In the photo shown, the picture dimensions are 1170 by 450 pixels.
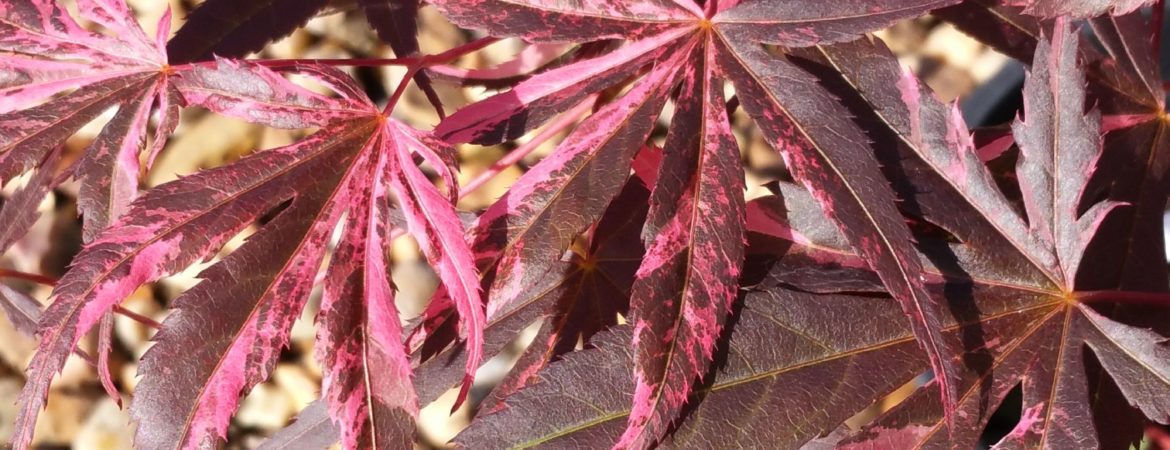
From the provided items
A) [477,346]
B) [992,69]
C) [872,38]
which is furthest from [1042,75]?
[992,69]

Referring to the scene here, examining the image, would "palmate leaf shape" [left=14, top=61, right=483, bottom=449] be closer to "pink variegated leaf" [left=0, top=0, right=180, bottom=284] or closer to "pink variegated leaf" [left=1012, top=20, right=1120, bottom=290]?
"pink variegated leaf" [left=0, top=0, right=180, bottom=284]

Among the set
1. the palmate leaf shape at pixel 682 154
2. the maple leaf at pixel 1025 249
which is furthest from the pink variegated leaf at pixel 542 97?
the maple leaf at pixel 1025 249

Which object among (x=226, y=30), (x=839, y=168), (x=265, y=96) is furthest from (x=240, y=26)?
(x=839, y=168)

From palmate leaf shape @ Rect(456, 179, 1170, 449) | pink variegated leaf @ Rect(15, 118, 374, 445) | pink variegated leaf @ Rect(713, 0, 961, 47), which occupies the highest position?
pink variegated leaf @ Rect(713, 0, 961, 47)

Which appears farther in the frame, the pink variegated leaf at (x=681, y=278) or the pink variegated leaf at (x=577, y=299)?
the pink variegated leaf at (x=577, y=299)

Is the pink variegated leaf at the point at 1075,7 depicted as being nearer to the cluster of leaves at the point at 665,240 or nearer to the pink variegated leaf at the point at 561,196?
the cluster of leaves at the point at 665,240

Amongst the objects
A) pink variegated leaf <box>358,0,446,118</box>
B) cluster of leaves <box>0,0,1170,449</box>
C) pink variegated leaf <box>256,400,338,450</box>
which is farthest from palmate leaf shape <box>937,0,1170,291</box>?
pink variegated leaf <box>256,400,338,450</box>

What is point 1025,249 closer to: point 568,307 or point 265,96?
point 568,307

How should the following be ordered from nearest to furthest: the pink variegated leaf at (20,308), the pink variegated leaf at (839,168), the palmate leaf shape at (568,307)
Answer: the pink variegated leaf at (839,168) < the palmate leaf shape at (568,307) < the pink variegated leaf at (20,308)
